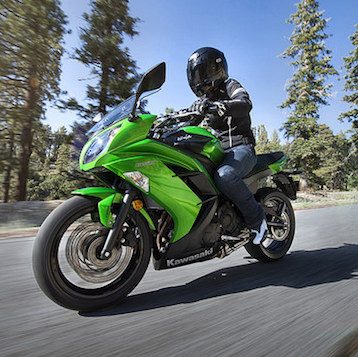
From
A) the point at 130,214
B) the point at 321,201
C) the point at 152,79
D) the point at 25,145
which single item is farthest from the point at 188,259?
the point at 321,201

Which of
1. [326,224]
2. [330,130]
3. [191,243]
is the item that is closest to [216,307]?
[191,243]

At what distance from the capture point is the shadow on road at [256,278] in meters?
2.19

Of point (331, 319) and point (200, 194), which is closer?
point (331, 319)

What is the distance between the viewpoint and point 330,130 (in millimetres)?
64375

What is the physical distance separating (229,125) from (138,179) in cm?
122

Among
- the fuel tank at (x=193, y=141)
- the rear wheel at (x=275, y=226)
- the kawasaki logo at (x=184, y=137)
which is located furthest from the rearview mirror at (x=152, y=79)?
the rear wheel at (x=275, y=226)

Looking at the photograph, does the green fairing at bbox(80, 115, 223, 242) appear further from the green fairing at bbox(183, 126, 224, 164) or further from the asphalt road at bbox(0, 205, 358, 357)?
the asphalt road at bbox(0, 205, 358, 357)

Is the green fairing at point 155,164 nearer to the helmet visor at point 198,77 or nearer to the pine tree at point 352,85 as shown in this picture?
the helmet visor at point 198,77

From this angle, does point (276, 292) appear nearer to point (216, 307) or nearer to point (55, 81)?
point (216, 307)

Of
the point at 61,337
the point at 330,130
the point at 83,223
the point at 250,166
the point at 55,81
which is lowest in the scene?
the point at 61,337

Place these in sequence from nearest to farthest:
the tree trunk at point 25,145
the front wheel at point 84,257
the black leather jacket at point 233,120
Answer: the front wheel at point 84,257
the black leather jacket at point 233,120
the tree trunk at point 25,145

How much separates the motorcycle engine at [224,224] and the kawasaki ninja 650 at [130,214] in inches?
0.5

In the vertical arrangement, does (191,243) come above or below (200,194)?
below

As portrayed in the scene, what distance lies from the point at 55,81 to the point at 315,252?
12075 mm
